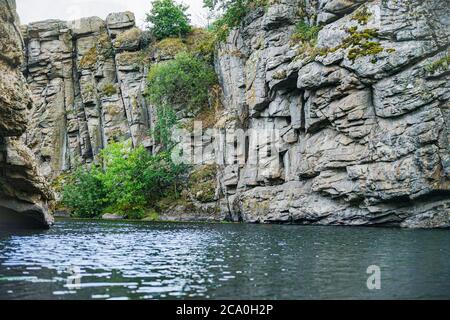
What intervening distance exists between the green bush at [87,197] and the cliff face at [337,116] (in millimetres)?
18305

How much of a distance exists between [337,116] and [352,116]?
5.72 feet

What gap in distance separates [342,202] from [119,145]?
40.5 m

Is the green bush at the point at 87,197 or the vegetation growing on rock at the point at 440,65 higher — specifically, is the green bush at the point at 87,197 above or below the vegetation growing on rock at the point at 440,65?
below

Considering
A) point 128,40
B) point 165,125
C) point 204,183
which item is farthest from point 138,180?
point 128,40

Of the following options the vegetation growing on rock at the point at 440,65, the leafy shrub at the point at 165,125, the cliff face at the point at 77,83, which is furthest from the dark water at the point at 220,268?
Result: the cliff face at the point at 77,83

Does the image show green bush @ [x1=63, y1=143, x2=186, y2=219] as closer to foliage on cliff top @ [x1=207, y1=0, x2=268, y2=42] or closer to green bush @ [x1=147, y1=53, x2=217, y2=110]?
green bush @ [x1=147, y1=53, x2=217, y2=110]

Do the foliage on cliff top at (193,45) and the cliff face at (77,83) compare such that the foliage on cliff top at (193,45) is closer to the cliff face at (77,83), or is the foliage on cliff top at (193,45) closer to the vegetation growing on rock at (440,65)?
the cliff face at (77,83)

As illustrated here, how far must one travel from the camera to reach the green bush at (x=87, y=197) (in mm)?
75312

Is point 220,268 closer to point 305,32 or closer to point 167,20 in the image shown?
point 305,32

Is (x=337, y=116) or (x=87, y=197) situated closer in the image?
(x=337, y=116)

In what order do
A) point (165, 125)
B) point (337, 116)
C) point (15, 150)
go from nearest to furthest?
point (15, 150), point (337, 116), point (165, 125)

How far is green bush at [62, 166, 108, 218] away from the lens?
7531cm

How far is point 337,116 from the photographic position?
5209 cm

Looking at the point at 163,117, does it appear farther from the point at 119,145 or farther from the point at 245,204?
the point at 245,204
